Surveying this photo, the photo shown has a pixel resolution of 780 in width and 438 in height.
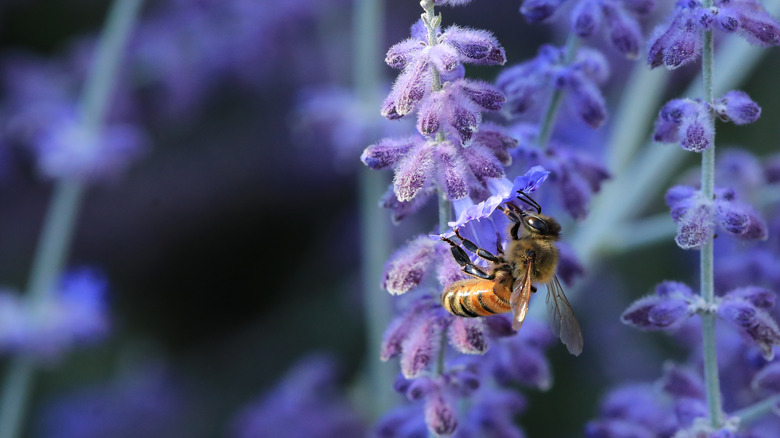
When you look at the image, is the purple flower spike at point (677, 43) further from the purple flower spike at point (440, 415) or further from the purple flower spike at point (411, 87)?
the purple flower spike at point (440, 415)

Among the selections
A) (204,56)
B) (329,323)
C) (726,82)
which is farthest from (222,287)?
(726,82)

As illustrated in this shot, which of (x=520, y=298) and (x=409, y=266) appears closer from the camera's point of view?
(x=409, y=266)

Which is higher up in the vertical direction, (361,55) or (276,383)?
(361,55)

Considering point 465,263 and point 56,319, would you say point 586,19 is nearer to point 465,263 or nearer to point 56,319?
point 465,263

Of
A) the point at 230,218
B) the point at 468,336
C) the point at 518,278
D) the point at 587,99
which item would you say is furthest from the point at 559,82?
the point at 230,218

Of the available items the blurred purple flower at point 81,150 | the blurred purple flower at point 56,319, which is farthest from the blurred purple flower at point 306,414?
the blurred purple flower at point 81,150

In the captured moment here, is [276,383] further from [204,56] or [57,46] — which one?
[57,46]
